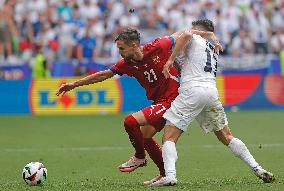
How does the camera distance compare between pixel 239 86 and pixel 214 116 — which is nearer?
pixel 214 116

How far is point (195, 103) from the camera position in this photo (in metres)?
9.32

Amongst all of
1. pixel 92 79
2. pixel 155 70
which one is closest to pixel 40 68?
pixel 92 79

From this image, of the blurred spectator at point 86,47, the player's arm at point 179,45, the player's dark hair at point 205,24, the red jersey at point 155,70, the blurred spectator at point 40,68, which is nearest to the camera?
the player's arm at point 179,45

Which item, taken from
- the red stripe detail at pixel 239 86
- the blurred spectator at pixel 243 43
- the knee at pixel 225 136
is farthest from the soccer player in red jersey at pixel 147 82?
the blurred spectator at pixel 243 43

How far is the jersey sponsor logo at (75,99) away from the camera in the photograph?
2212 cm

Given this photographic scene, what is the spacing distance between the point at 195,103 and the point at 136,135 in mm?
814

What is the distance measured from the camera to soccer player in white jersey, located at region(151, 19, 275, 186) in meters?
9.22

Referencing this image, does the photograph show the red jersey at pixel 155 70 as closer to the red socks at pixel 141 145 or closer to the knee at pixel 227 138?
the red socks at pixel 141 145

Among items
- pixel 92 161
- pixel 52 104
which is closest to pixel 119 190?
pixel 92 161

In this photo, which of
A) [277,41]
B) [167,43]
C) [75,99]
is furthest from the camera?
[277,41]

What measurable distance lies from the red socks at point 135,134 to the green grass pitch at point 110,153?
16.8 inches

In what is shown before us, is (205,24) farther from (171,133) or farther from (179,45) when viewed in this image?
(171,133)

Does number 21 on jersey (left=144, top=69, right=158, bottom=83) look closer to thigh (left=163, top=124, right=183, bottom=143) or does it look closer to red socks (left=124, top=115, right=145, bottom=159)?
red socks (left=124, top=115, right=145, bottom=159)

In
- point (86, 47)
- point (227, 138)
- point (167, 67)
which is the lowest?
point (86, 47)
